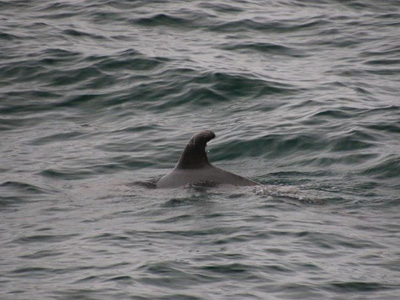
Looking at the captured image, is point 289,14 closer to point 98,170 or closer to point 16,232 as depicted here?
point 98,170

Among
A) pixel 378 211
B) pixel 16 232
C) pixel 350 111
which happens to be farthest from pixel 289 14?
pixel 16 232

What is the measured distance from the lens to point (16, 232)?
10.6 metres

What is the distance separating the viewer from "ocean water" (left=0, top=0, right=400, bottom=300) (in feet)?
30.4

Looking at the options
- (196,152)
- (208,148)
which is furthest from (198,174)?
(208,148)

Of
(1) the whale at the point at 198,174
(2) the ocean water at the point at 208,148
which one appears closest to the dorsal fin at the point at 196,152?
(1) the whale at the point at 198,174

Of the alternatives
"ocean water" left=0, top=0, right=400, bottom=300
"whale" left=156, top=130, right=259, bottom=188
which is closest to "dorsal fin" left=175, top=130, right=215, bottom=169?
"whale" left=156, top=130, right=259, bottom=188

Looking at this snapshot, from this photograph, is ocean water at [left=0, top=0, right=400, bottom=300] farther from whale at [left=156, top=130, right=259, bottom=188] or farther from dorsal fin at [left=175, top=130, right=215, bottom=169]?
dorsal fin at [left=175, top=130, right=215, bottom=169]

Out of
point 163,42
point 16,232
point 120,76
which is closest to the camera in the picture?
point 16,232

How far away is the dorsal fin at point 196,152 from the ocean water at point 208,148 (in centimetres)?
37

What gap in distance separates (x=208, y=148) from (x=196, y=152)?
9.15 feet

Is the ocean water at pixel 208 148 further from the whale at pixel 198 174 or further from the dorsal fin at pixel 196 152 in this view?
the dorsal fin at pixel 196 152

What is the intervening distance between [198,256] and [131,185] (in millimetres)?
3066

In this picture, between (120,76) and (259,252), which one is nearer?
(259,252)

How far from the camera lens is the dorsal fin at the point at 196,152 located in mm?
11734
